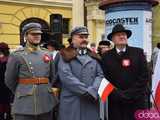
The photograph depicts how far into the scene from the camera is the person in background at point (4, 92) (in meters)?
9.16

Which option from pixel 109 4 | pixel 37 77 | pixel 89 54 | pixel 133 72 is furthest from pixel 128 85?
pixel 109 4

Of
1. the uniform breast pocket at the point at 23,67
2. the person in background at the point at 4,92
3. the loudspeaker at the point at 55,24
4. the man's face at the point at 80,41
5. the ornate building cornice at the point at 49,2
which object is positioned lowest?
the person in background at the point at 4,92

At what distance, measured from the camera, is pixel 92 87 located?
20.3ft

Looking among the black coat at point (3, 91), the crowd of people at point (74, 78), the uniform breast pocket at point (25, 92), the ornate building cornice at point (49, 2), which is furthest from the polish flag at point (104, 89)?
the ornate building cornice at point (49, 2)

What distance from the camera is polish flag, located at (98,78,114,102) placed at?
6184mm

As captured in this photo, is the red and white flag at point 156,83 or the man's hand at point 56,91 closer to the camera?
the man's hand at point 56,91

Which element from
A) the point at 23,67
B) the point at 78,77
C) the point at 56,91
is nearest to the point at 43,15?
the point at 56,91

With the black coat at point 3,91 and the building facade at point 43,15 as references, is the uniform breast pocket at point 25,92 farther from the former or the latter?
the building facade at point 43,15

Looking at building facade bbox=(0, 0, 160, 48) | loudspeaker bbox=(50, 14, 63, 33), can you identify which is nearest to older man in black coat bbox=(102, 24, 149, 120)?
loudspeaker bbox=(50, 14, 63, 33)

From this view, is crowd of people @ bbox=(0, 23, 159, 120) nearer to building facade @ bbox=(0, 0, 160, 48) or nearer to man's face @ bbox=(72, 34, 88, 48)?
man's face @ bbox=(72, 34, 88, 48)

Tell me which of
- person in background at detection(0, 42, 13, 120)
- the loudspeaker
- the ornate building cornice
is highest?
the ornate building cornice

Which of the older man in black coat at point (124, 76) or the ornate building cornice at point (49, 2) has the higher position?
the ornate building cornice at point (49, 2)

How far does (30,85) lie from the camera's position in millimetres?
6281

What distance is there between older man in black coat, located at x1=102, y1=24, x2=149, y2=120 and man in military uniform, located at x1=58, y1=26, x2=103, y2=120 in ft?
0.60
